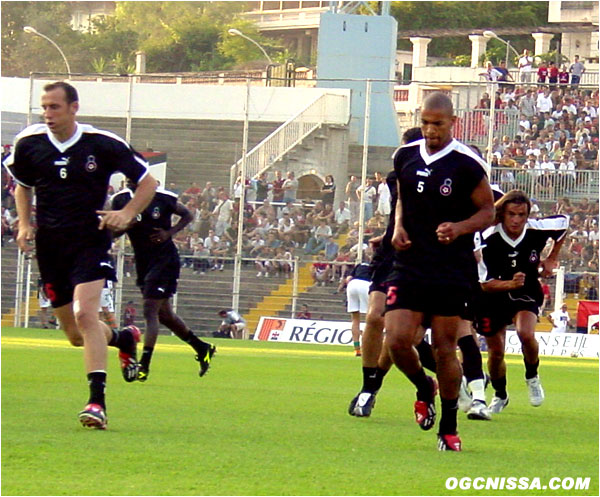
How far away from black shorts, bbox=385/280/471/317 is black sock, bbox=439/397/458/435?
0.56 metres

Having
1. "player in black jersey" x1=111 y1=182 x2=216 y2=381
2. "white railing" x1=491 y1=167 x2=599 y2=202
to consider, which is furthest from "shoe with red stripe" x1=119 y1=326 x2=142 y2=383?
"white railing" x1=491 y1=167 x2=599 y2=202

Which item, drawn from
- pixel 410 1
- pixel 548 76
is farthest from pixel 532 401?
pixel 410 1

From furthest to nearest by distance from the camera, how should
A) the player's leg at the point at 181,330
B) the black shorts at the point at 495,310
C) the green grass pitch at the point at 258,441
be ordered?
the player's leg at the point at 181,330 → the black shorts at the point at 495,310 → the green grass pitch at the point at 258,441

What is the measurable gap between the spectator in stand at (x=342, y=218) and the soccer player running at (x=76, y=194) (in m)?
23.3

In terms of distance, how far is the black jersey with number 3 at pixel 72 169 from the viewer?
9773 mm

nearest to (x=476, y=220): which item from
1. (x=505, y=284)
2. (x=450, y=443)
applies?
(x=450, y=443)

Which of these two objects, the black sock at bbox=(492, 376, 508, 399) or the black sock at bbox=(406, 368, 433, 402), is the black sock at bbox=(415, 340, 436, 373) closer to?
the black sock at bbox=(492, 376, 508, 399)

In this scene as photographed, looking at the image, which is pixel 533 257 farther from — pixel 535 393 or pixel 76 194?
pixel 76 194

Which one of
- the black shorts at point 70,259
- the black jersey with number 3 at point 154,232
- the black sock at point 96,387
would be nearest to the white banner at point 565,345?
the black jersey with number 3 at point 154,232

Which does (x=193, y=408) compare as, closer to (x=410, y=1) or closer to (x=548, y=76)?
(x=548, y=76)

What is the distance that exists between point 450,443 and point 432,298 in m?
0.91

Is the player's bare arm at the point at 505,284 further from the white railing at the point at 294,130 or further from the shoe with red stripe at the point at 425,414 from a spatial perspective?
the white railing at the point at 294,130

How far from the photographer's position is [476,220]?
8.83 meters

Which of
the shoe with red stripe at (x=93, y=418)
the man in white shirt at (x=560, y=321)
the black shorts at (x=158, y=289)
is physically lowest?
the man in white shirt at (x=560, y=321)
